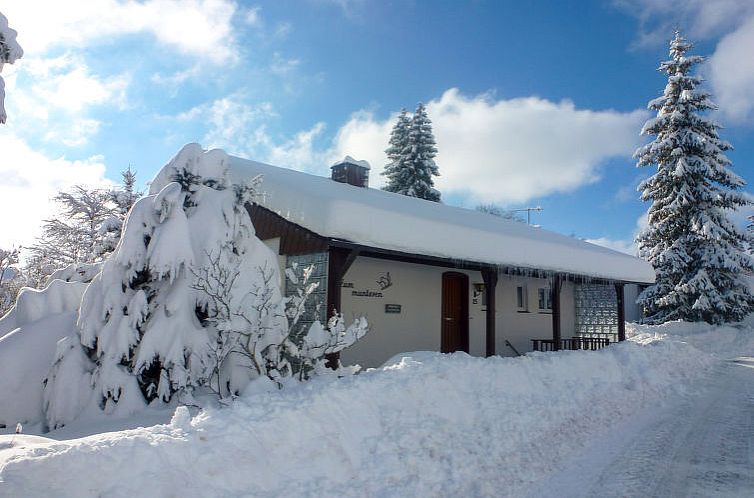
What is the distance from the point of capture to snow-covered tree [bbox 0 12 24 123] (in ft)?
23.7

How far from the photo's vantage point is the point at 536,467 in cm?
A: 555

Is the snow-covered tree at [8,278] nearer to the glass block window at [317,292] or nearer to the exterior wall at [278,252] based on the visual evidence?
the exterior wall at [278,252]

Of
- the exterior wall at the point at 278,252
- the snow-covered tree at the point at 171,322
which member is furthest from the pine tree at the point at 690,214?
the snow-covered tree at the point at 171,322

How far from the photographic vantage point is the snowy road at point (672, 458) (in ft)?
16.4

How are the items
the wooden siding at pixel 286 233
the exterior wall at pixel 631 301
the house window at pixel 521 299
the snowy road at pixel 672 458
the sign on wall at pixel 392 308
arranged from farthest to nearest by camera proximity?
the exterior wall at pixel 631 301
the house window at pixel 521 299
the sign on wall at pixel 392 308
the wooden siding at pixel 286 233
the snowy road at pixel 672 458

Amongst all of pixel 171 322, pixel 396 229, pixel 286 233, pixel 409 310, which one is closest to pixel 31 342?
pixel 171 322

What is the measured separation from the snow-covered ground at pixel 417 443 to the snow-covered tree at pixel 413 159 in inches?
937

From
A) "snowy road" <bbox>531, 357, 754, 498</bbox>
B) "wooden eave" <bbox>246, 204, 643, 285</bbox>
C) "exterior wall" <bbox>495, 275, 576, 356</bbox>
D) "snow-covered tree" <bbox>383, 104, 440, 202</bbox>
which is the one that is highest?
"snow-covered tree" <bbox>383, 104, 440, 202</bbox>

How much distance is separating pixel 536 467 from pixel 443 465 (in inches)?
45.9

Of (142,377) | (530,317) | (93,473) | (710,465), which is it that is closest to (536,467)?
(710,465)

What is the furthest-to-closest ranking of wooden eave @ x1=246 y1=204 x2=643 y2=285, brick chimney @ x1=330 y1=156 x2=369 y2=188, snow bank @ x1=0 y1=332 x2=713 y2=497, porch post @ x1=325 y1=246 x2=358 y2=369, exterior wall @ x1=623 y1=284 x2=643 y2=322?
exterior wall @ x1=623 y1=284 x2=643 y2=322
brick chimney @ x1=330 y1=156 x2=369 y2=188
wooden eave @ x1=246 y1=204 x2=643 y2=285
porch post @ x1=325 y1=246 x2=358 y2=369
snow bank @ x1=0 y1=332 x2=713 y2=497

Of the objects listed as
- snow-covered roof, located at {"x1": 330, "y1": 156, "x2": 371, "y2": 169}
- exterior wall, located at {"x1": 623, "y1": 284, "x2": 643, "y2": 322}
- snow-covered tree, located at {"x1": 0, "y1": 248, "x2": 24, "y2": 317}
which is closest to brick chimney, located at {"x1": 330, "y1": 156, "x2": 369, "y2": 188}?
snow-covered roof, located at {"x1": 330, "y1": 156, "x2": 371, "y2": 169}

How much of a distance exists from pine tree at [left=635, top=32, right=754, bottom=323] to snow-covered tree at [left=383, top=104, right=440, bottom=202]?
1251cm

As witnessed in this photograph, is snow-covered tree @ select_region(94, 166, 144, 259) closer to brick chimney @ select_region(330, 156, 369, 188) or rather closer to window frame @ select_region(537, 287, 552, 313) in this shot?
brick chimney @ select_region(330, 156, 369, 188)
